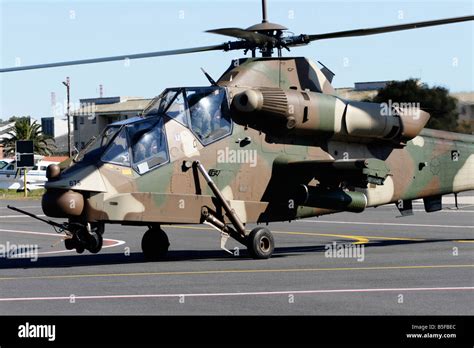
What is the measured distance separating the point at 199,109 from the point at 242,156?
55.6 inches

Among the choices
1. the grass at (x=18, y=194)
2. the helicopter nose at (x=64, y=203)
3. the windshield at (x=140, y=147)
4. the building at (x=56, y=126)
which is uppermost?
the building at (x=56, y=126)

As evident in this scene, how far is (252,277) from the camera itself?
16.1 meters

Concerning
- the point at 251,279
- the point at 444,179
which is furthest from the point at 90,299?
the point at 444,179

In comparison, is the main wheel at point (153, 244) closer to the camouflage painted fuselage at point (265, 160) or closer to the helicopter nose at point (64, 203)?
the camouflage painted fuselage at point (265, 160)

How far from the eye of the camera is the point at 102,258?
2073 centimetres

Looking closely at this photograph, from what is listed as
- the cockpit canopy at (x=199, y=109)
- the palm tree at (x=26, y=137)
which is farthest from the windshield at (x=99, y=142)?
the palm tree at (x=26, y=137)

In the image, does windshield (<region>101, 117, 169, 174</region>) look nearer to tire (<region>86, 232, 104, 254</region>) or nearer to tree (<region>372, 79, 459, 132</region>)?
tire (<region>86, 232, 104, 254</region>)

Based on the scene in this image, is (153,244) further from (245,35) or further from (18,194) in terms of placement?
(18,194)

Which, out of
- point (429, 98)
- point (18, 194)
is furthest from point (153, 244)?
point (18, 194)

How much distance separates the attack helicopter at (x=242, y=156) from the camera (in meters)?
17.6

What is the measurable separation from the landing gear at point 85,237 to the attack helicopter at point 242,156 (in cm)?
2

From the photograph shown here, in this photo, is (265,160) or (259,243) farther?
(265,160)
